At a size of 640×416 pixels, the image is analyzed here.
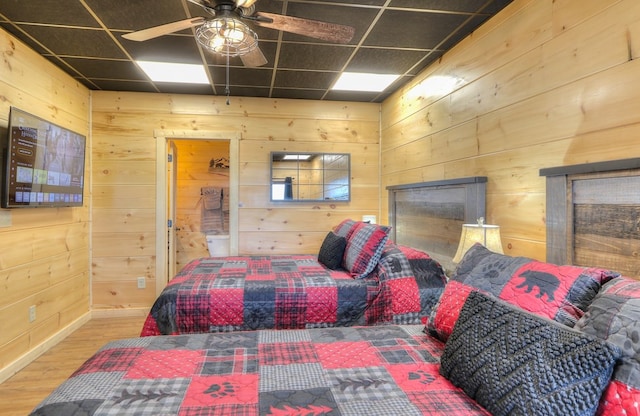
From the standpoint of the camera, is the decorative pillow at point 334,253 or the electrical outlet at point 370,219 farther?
the electrical outlet at point 370,219

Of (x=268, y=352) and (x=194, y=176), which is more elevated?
(x=194, y=176)

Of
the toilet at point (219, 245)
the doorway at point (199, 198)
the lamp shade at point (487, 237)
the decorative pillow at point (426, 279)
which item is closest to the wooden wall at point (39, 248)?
the toilet at point (219, 245)

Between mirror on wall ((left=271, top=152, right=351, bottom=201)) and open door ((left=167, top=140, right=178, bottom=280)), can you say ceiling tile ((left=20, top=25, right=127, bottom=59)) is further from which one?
mirror on wall ((left=271, top=152, right=351, bottom=201))

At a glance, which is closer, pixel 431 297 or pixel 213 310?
pixel 213 310

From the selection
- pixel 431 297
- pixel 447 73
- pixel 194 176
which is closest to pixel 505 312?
pixel 431 297

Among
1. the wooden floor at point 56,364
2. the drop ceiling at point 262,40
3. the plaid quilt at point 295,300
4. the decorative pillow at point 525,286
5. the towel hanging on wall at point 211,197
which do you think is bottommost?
the wooden floor at point 56,364

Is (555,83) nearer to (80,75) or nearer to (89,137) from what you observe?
(80,75)

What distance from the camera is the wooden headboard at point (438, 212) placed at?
249 cm

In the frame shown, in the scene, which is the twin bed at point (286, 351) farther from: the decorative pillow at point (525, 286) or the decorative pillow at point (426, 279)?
the decorative pillow at point (525, 286)

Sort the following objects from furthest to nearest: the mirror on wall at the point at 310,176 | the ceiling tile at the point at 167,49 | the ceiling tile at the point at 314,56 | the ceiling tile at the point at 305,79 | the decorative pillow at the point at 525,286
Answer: the mirror on wall at the point at 310,176, the ceiling tile at the point at 305,79, the ceiling tile at the point at 314,56, the ceiling tile at the point at 167,49, the decorative pillow at the point at 525,286

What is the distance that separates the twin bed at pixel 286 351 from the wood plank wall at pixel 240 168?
1649 mm

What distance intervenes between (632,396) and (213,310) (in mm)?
2027

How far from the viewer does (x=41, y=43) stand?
2795 millimetres

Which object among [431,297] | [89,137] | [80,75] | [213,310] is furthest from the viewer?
[89,137]
